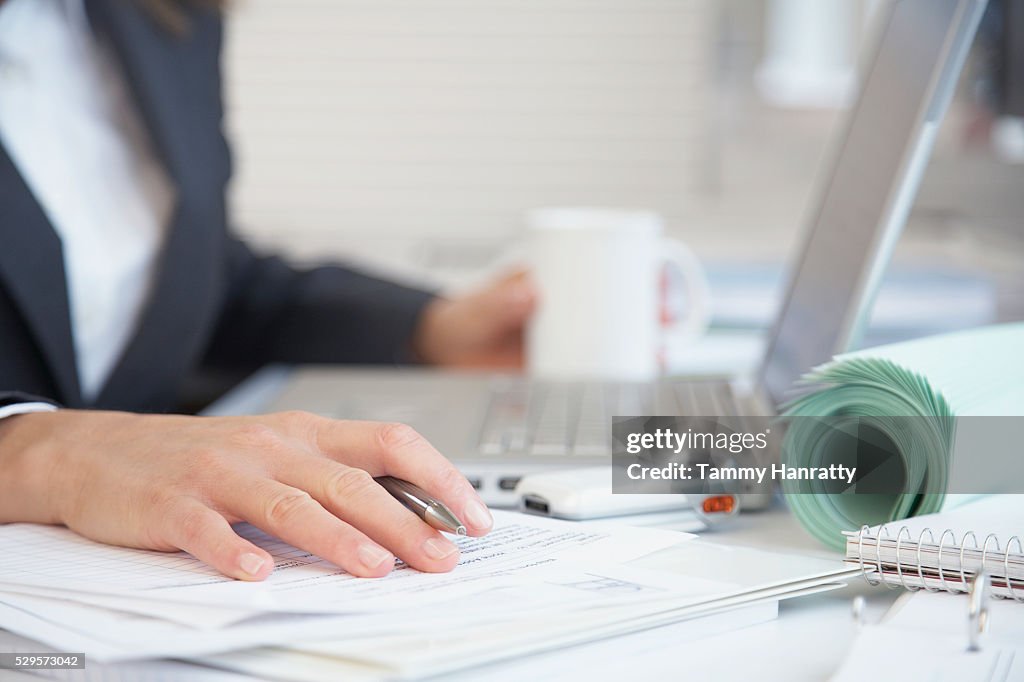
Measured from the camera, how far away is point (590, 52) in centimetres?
223

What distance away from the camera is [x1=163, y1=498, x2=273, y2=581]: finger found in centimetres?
44

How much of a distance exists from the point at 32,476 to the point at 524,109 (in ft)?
5.99

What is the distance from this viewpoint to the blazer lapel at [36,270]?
787 mm

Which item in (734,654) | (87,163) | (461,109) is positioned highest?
(461,109)

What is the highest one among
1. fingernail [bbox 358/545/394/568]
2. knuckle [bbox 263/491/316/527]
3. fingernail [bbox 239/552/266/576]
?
knuckle [bbox 263/491/316/527]

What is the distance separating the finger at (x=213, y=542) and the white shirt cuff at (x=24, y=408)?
→ 182 mm

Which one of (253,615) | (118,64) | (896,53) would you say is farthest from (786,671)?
(118,64)

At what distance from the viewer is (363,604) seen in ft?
→ 1.31

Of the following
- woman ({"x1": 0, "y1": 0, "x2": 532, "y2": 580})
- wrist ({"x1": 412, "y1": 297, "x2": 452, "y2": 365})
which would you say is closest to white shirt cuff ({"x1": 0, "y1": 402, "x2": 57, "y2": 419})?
woman ({"x1": 0, "y1": 0, "x2": 532, "y2": 580})

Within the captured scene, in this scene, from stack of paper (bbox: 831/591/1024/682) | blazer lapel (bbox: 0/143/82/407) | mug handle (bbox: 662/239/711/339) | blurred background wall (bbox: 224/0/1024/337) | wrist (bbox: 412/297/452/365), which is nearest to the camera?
stack of paper (bbox: 831/591/1024/682)

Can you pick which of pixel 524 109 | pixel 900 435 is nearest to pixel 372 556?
pixel 900 435

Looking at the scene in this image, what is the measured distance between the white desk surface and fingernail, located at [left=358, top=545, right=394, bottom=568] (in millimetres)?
77

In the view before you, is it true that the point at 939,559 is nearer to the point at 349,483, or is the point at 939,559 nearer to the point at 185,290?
the point at 349,483

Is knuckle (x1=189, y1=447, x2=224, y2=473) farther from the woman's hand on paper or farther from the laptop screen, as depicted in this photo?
the laptop screen
